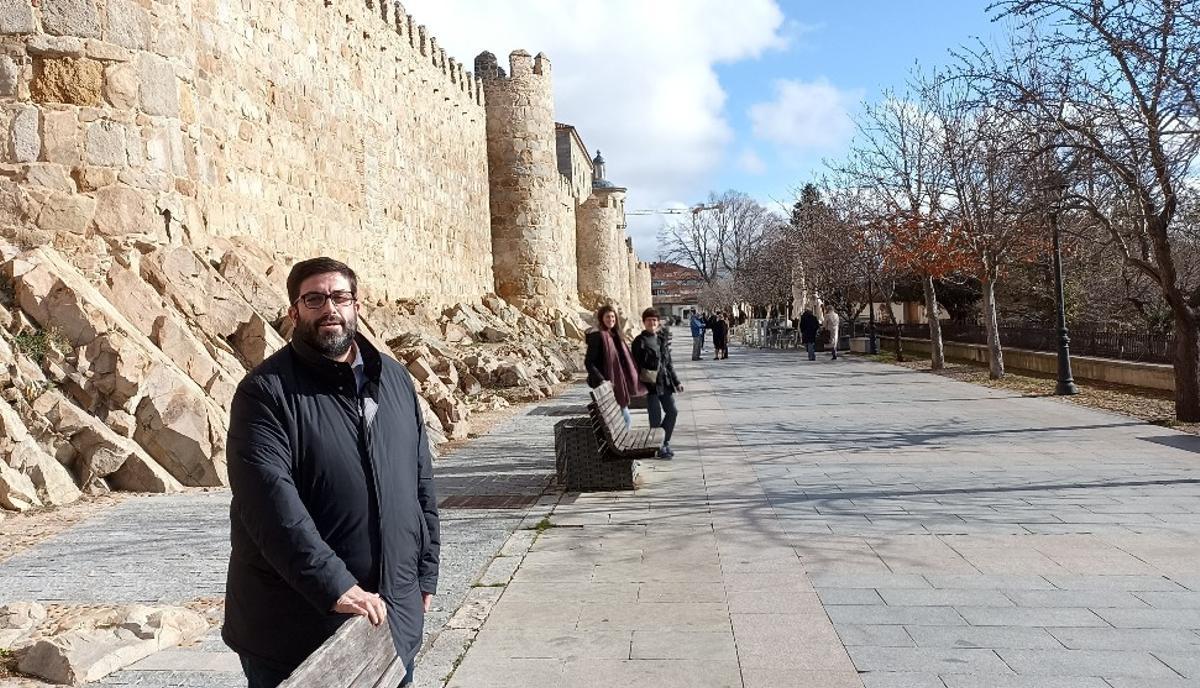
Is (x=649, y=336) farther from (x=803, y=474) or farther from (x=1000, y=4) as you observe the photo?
(x=1000, y=4)

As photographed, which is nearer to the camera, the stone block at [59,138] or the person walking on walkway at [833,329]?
the stone block at [59,138]

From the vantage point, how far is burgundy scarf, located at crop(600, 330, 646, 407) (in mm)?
10031

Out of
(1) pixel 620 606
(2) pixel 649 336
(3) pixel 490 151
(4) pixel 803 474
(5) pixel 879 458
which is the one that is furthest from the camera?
(3) pixel 490 151

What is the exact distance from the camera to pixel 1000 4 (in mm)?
10953

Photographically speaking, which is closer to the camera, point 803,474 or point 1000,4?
point 803,474

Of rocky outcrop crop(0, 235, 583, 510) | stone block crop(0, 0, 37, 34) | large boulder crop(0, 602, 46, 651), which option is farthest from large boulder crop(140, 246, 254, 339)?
large boulder crop(0, 602, 46, 651)

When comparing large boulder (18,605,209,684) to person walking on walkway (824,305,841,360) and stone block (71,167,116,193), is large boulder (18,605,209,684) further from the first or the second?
person walking on walkway (824,305,841,360)

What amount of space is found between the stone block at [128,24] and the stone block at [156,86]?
0.18 meters

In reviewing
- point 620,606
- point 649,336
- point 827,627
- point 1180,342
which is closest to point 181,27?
point 649,336

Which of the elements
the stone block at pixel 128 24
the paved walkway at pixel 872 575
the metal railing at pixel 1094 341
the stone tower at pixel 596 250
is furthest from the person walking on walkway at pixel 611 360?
the stone tower at pixel 596 250

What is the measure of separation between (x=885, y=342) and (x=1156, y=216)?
2746 cm

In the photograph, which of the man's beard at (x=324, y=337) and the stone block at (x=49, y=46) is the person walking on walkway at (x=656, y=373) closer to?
the stone block at (x=49, y=46)

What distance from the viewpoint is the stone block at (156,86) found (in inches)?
457

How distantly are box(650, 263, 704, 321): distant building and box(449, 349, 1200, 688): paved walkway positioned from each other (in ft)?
384
